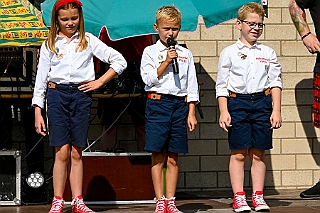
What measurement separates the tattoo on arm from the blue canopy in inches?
22.2

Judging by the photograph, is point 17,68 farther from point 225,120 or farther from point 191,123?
point 225,120

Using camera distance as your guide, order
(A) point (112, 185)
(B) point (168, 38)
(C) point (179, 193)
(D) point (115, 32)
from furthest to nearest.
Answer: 1. (C) point (179, 193)
2. (A) point (112, 185)
3. (D) point (115, 32)
4. (B) point (168, 38)

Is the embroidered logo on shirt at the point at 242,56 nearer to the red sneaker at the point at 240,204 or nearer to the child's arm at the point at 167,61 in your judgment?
the child's arm at the point at 167,61

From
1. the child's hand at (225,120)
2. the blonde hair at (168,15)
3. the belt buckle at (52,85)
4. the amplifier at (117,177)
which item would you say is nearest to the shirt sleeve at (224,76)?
the child's hand at (225,120)

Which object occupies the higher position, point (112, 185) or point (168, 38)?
point (168, 38)

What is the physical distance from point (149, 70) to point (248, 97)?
2.75ft

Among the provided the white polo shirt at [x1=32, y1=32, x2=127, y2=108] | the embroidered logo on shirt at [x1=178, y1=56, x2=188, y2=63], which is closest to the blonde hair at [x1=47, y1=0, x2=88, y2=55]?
the white polo shirt at [x1=32, y1=32, x2=127, y2=108]

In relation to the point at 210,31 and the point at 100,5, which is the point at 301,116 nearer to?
the point at 210,31

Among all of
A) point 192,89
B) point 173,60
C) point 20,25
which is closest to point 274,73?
point 192,89

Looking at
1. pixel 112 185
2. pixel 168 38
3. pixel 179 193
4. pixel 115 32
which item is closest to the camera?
pixel 168 38

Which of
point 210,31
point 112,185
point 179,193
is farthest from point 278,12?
point 112,185

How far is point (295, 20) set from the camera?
7266mm

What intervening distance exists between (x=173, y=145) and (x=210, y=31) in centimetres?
245

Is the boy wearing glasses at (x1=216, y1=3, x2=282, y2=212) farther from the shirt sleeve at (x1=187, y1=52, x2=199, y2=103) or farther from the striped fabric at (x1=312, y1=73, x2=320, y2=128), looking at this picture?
the striped fabric at (x1=312, y1=73, x2=320, y2=128)
